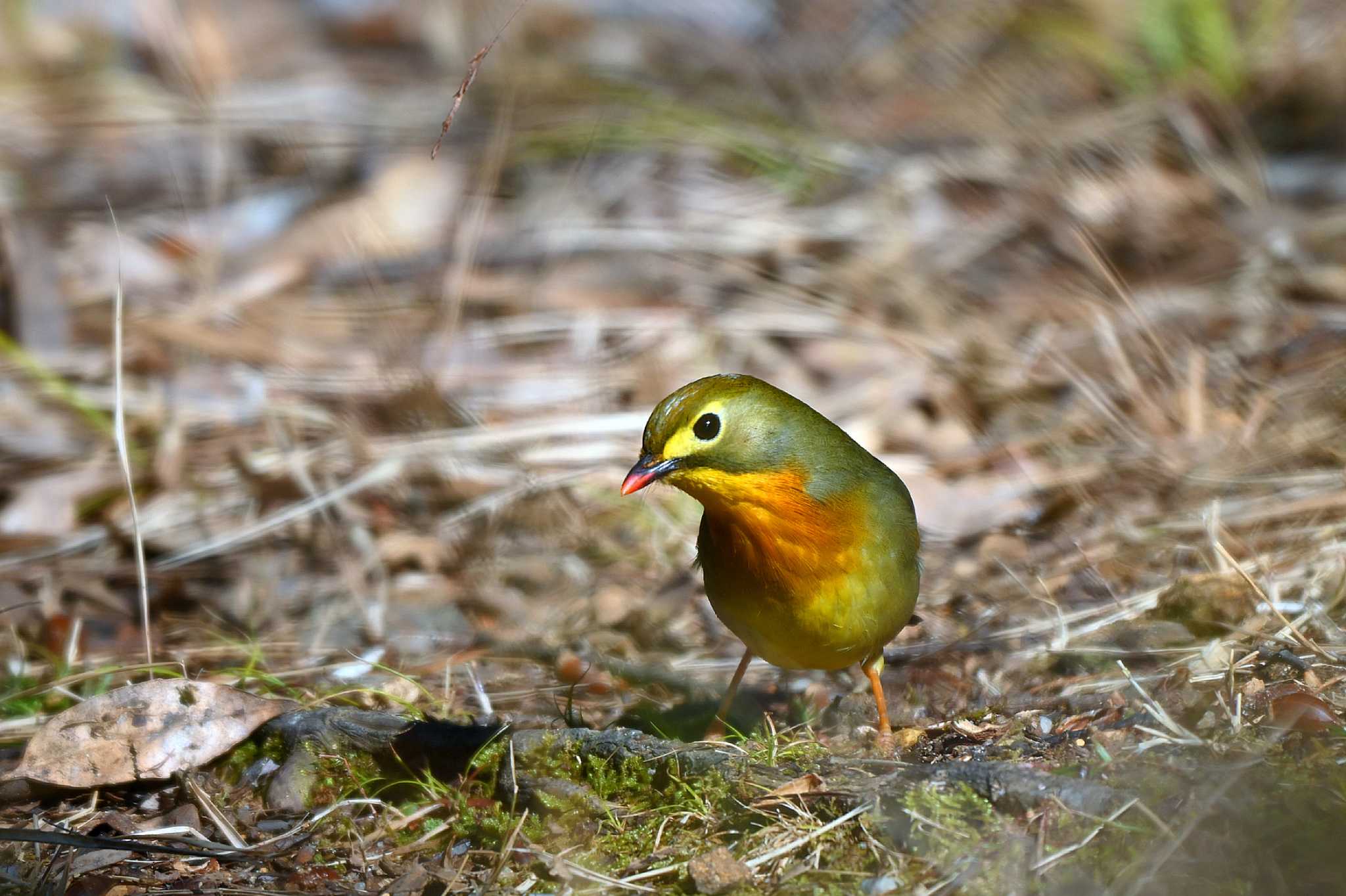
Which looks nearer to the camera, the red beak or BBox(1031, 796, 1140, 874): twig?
BBox(1031, 796, 1140, 874): twig

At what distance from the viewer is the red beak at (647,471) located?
345 centimetres

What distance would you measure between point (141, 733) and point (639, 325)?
12.6 feet

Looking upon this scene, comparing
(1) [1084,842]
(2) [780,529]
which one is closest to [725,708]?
(2) [780,529]

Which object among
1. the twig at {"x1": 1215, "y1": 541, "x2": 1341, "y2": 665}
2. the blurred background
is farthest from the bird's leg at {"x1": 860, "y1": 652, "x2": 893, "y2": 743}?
the twig at {"x1": 1215, "y1": 541, "x2": 1341, "y2": 665}

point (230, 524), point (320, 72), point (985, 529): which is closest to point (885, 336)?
point (985, 529)

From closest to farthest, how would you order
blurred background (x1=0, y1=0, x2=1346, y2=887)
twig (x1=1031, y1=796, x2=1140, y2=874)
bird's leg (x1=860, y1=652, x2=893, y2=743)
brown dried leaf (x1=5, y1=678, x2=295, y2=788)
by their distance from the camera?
1. twig (x1=1031, y1=796, x2=1140, y2=874)
2. brown dried leaf (x1=5, y1=678, x2=295, y2=788)
3. bird's leg (x1=860, y1=652, x2=893, y2=743)
4. blurred background (x1=0, y1=0, x2=1346, y2=887)

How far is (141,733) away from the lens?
3.37 m

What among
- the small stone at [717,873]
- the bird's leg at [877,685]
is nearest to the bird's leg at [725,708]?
the bird's leg at [877,685]

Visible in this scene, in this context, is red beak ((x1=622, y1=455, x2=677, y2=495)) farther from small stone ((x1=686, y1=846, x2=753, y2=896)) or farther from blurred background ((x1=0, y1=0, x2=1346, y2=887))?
small stone ((x1=686, y1=846, x2=753, y2=896))

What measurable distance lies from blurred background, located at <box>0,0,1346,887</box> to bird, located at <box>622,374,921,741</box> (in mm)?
430

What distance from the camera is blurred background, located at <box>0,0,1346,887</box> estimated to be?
4.57 meters

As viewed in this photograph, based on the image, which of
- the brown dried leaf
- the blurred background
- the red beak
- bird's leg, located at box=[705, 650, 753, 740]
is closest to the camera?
the brown dried leaf

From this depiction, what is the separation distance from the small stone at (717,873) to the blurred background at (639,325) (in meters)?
1.03

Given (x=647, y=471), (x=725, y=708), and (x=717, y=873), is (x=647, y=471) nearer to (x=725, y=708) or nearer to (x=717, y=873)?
(x=725, y=708)
